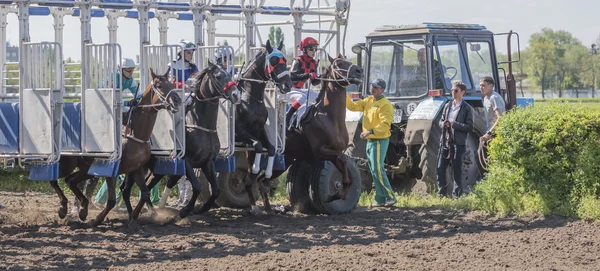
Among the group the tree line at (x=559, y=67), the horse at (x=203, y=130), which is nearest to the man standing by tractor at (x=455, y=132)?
the horse at (x=203, y=130)

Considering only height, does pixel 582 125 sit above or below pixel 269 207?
above

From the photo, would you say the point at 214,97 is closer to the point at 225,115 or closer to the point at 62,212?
the point at 225,115

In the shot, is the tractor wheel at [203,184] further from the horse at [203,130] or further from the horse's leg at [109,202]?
the horse's leg at [109,202]

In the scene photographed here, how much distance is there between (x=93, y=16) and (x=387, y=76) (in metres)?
4.33

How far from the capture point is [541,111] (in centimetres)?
1090

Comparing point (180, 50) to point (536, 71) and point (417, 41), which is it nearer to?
point (417, 41)

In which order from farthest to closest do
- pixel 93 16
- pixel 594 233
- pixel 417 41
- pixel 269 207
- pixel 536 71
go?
pixel 536 71, pixel 417 41, pixel 93 16, pixel 269 207, pixel 594 233

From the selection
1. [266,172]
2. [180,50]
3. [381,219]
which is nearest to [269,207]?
[266,172]

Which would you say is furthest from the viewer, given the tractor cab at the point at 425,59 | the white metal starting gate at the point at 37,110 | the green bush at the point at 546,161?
the tractor cab at the point at 425,59

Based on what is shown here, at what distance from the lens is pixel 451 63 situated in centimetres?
1366

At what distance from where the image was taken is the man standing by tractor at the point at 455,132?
12312mm

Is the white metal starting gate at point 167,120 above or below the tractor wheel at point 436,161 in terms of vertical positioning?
above

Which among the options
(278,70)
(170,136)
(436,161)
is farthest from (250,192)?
(436,161)

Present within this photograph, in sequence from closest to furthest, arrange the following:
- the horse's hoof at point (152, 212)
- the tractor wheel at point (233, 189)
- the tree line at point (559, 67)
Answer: the horse's hoof at point (152, 212) → the tractor wheel at point (233, 189) → the tree line at point (559, 67)
